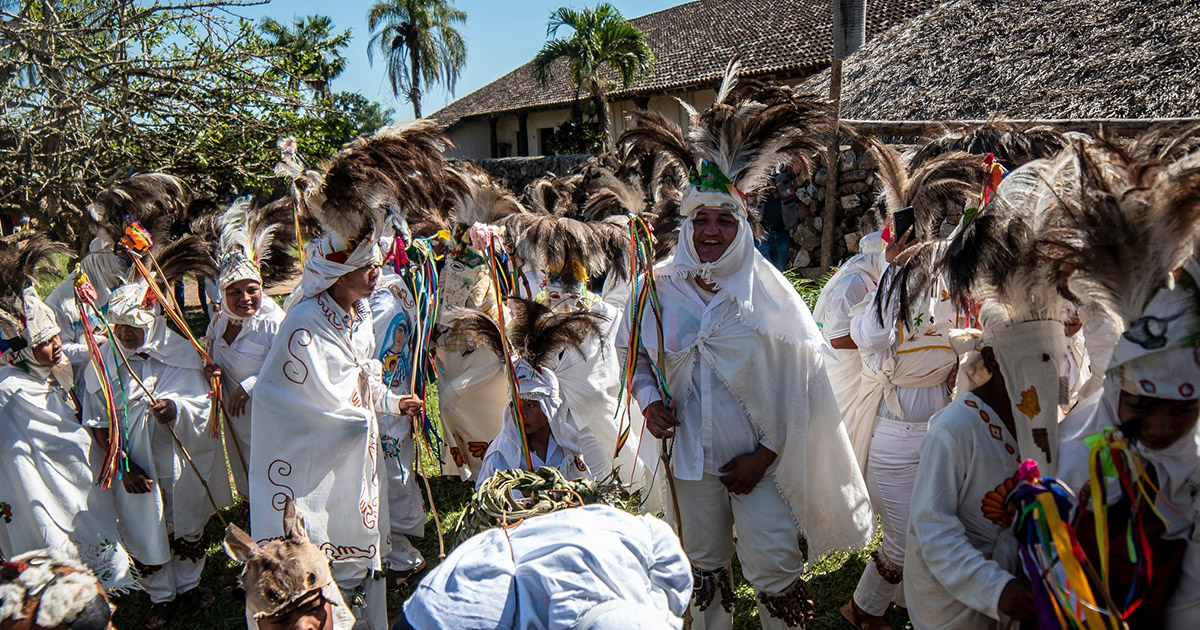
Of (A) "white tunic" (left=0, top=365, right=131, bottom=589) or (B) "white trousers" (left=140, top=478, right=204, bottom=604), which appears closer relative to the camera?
(A) "white tunic" (left=0, top=365, right=131, bottom=589)

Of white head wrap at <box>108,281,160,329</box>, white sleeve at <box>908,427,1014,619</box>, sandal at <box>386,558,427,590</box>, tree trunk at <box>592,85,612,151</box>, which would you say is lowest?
sandal at <box>386,558,427,590</box>

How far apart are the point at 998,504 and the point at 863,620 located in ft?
4.63

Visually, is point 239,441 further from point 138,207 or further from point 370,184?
point 370,184

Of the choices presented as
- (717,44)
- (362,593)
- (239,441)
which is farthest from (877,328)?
(717,44)

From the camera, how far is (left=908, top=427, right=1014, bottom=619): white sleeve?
2.44 m

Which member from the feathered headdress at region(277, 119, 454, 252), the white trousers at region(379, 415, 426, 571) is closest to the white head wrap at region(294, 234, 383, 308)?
the feathered headdress at region(277, 119, 454, 252)

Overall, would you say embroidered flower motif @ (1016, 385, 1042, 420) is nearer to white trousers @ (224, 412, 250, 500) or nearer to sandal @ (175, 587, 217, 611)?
white trousers @ (224, 412, 250, 500)

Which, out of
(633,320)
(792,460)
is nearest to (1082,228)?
(792,460)

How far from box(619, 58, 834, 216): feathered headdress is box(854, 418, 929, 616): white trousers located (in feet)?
4.15

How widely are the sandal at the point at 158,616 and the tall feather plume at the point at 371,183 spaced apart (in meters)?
2.57

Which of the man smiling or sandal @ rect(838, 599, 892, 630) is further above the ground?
the man smiling

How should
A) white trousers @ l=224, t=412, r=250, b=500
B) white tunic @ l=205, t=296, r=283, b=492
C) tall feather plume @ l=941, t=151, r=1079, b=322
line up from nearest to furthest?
tall feather plume @ l=941, t=151, r=1079, b=322
white tunic @ l=205, t=296, r=283, b=492
white trousers @ l=224, t=412, r=250, b=500

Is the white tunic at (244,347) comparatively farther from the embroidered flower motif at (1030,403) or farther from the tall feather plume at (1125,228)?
the tall feather plume at (1125,228)

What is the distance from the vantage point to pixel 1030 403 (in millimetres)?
2469
